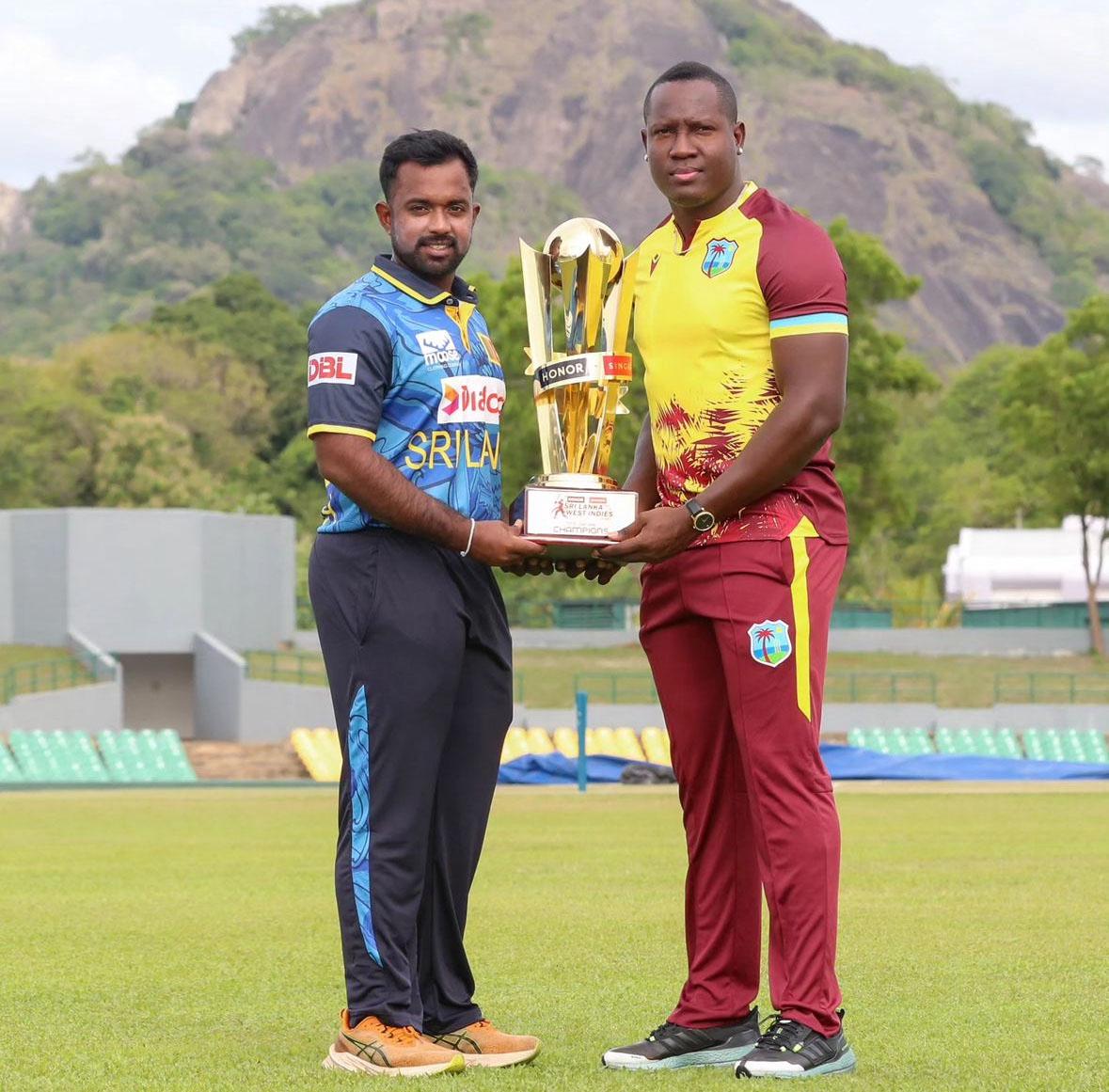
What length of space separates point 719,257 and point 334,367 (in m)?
1.00

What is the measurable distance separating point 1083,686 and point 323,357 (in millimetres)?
43247

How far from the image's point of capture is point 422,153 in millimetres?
5277

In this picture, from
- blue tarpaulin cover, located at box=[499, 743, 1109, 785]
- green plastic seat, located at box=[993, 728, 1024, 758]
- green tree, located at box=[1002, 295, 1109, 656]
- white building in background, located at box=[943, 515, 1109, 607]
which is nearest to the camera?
blue tarpaulin cover, located at box=[499, 743, 1109, 785]

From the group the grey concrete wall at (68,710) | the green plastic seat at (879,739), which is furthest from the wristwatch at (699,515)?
the grey concrete wall at (68,710)

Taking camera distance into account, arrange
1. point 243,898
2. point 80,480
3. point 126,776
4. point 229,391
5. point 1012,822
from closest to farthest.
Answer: point 243,898 → point 1012,822 → point 126,776 → point 80,480 → point 229,391

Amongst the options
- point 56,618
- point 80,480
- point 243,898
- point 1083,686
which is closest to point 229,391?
point 80,480

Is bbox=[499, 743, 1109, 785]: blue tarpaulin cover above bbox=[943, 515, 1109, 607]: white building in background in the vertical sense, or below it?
below

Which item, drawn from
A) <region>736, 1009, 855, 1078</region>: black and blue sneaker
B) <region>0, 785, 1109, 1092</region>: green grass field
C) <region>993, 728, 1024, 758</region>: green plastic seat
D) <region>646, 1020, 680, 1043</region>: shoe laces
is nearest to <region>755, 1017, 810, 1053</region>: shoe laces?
<region>736, 1009, 855, 1078</region>: black and blue sneaker

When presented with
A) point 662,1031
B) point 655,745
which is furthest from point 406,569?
point 655,745

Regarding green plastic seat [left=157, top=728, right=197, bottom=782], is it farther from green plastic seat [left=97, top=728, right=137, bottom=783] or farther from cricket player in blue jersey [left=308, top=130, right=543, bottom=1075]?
cricket player in blue jersey [left=308, top=130, right=543, bottom=1075]

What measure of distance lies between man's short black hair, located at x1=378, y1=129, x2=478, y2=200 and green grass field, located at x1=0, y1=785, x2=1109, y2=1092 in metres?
2.26

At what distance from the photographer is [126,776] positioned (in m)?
35.2

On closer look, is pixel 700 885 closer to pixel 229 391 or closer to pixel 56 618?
pixel 56 618

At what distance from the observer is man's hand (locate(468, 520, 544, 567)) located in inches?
201
